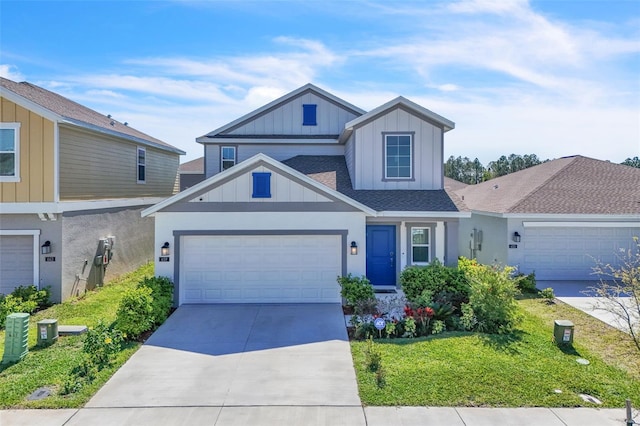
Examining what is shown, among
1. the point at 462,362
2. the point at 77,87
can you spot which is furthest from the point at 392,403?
the point at 77,87

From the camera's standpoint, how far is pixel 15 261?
37.1 feet

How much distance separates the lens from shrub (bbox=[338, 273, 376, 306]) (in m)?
10.3

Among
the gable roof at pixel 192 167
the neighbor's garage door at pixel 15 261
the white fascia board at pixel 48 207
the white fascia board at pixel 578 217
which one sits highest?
the gable roof at pixel 192 167

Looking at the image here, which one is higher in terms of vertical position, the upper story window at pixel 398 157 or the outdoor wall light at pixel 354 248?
the upper story window at pixel 398 157

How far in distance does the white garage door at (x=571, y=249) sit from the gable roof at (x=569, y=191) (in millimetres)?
742

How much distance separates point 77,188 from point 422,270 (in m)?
10.8

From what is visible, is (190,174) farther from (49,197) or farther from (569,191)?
(569,191)

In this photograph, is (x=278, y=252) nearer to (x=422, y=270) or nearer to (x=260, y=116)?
(x=422, y=270)

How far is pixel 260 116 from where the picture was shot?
53.6 ft

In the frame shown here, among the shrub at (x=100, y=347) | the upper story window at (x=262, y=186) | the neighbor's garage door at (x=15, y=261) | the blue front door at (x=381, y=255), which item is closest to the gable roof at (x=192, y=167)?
the neighbor's garage door at (x=15, y=261)

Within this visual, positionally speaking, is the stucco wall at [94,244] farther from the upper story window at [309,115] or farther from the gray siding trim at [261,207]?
the upper story window at [309,115]

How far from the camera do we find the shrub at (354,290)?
10.3 meters

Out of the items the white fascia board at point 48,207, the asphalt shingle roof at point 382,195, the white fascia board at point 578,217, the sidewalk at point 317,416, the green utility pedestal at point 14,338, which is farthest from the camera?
the white fascia board at point 578,217

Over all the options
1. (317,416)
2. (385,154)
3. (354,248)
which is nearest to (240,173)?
(354,248)
